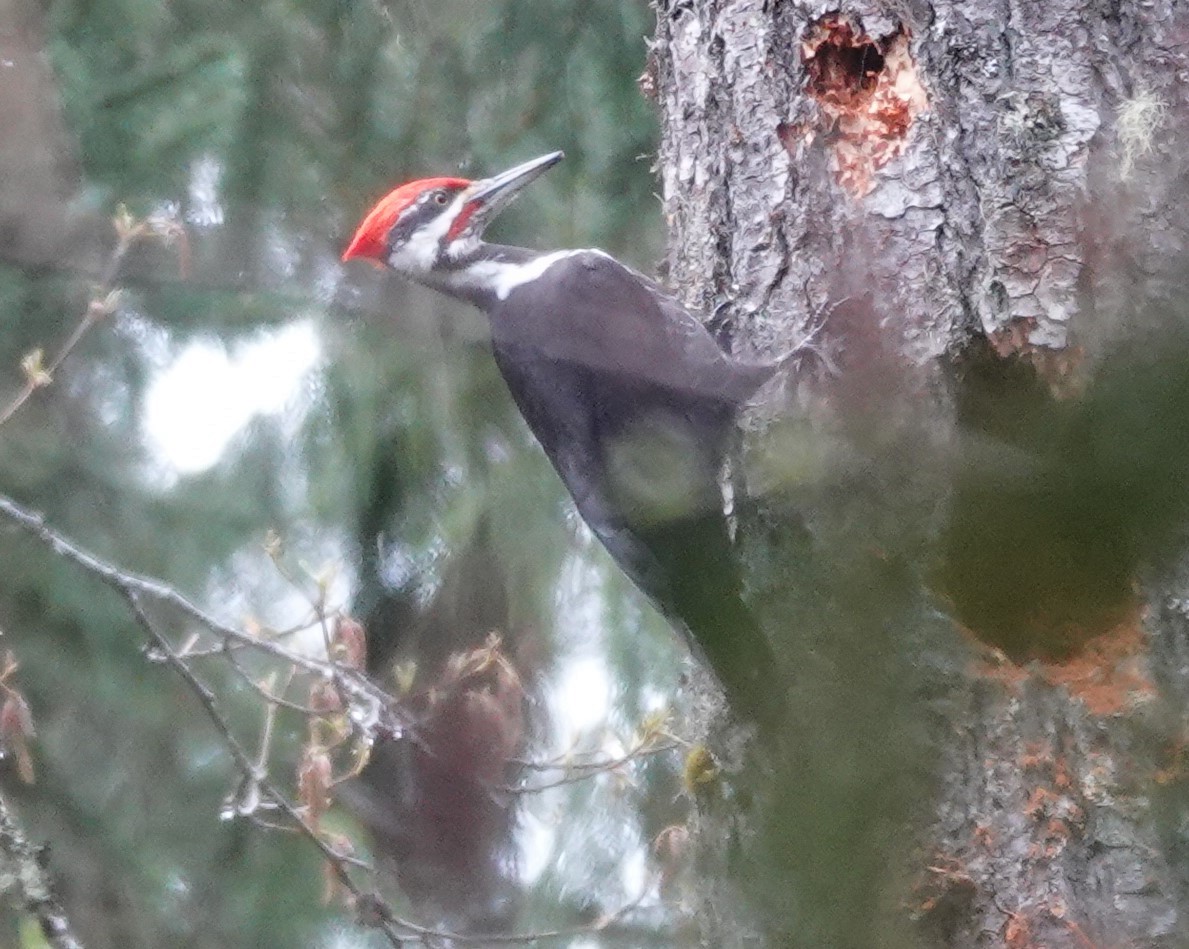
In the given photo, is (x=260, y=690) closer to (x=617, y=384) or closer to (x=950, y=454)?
(x=617, y=384)

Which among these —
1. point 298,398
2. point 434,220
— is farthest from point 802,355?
point 298,398

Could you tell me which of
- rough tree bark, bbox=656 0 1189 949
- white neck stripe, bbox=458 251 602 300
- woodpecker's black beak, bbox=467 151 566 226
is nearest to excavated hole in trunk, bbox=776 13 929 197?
rough tree bark, bbox=656 0 1189 949

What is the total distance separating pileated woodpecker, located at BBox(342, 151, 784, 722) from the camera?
1395 mm

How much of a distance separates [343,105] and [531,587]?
944 mm

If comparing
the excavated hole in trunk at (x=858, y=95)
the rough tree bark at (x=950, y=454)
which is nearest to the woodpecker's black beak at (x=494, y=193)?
the rough tree bark at (x=950, y=454)

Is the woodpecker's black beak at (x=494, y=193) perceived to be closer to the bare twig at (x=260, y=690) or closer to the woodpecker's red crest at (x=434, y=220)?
the woodpecker's red crest at (x=434, y=220)

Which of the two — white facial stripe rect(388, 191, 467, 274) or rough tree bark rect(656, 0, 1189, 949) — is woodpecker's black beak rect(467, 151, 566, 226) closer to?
white facial stripe rect(388, 191, 467, 274)

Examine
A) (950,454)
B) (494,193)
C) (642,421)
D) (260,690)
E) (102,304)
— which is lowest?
(260,690)

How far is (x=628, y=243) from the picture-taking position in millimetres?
2439

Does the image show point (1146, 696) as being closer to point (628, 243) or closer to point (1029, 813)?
point (1029, 813)

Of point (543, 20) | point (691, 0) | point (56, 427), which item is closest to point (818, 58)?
point (691, 0)

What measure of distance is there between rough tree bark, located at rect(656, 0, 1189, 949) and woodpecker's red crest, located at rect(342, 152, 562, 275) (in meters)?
0.47

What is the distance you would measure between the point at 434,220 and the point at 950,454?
5.72ft

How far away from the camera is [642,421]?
149 centimetres
